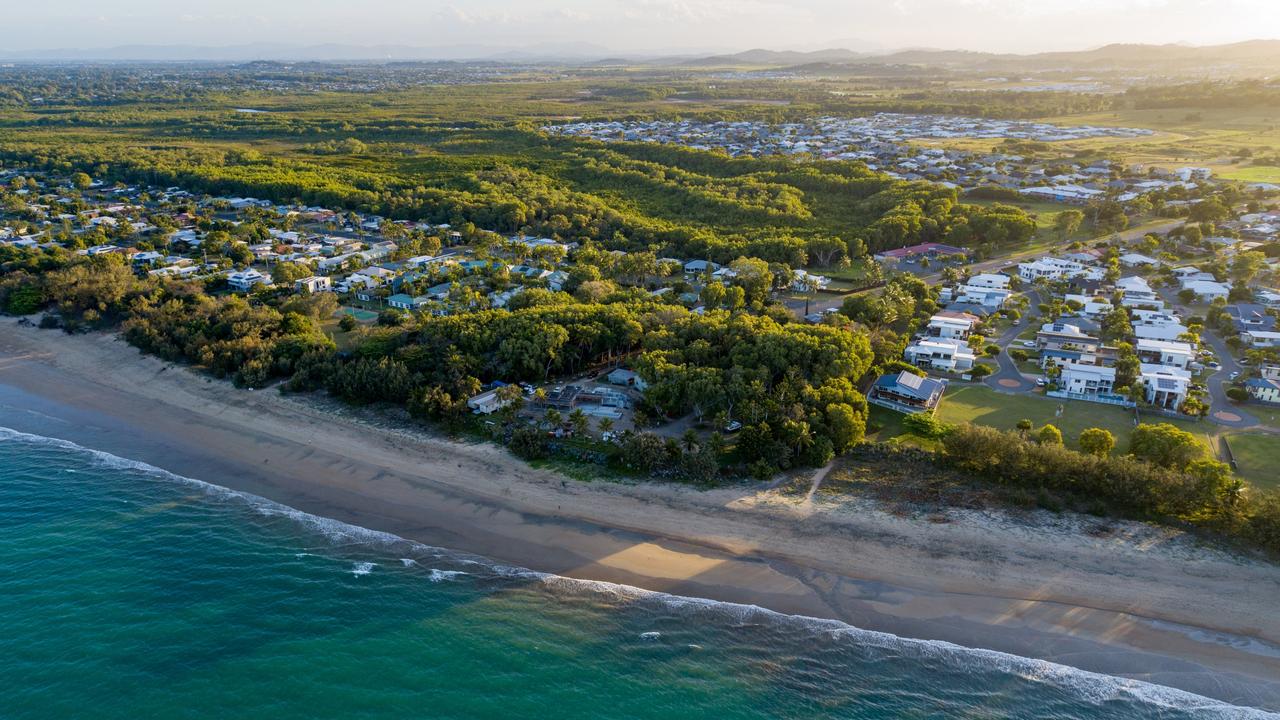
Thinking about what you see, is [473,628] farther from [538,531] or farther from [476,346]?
[476,346]

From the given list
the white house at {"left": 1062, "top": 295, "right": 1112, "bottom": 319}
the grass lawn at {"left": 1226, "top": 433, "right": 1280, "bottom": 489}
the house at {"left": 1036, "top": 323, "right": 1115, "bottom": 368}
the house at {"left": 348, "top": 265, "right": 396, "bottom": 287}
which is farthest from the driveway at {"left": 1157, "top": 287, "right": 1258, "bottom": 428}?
the house at {"left": 348, "top": 265, "right": 396, "bottom": 287}

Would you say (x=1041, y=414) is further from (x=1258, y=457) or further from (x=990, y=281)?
(x=990, y=281)

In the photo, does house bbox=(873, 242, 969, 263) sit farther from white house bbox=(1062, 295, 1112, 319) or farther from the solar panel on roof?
the solar panel on roof

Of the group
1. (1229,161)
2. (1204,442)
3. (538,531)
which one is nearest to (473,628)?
(538,531)

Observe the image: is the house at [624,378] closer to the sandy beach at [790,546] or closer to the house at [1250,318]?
the sandy beach at [790,546]

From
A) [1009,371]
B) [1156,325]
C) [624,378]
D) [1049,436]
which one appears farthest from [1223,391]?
[624,378]

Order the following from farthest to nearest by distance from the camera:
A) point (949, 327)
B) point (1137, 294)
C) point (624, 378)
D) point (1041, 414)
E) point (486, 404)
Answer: point (1137, 294)
point (949, 327)
point (624, 378)
point (486, 404)
point (1041, 414)

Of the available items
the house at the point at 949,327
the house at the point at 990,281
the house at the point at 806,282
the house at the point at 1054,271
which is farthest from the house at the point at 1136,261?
the house at the point at 949,327
